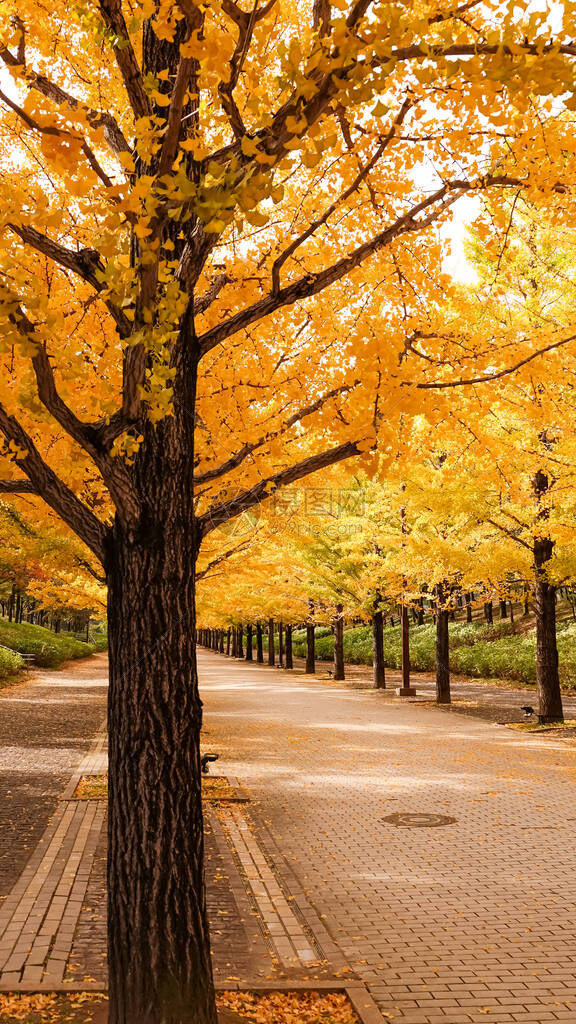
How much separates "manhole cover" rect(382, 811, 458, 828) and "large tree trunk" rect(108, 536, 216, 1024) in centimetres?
512

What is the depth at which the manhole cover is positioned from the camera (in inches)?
335

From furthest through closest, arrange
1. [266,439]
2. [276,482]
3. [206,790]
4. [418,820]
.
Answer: [206,790] → [418,820] → [266,439] → [276,482]

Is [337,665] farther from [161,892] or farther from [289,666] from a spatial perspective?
[161,892]

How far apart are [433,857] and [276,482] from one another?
437 centimetres

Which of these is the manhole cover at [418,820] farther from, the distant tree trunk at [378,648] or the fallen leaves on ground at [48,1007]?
the distant tree trunk at [378,648]

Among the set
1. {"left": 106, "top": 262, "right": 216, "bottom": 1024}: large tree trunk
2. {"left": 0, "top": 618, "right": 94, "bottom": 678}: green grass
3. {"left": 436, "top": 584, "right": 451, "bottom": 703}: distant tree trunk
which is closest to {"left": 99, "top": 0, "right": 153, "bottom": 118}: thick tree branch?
{"left": 106, "top": 262, "right": 216, "bottom": 1024}: large tree trunk

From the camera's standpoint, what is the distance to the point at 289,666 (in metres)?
39.5

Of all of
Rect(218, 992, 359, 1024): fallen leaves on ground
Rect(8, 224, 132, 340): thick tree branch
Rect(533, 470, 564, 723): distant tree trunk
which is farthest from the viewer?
Rect(533, 470, 564, 723): distant tree trunk

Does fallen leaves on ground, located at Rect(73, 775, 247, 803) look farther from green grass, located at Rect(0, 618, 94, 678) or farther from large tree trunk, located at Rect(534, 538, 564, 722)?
green grass, located at Rect(0, 618, 94, 678)

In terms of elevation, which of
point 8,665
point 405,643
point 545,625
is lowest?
point 8,665

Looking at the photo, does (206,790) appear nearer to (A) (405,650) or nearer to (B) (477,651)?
(A) (405,650)

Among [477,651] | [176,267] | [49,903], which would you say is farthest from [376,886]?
[477,651]

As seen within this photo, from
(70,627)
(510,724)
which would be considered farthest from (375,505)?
(70,627)

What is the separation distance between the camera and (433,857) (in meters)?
7.31
